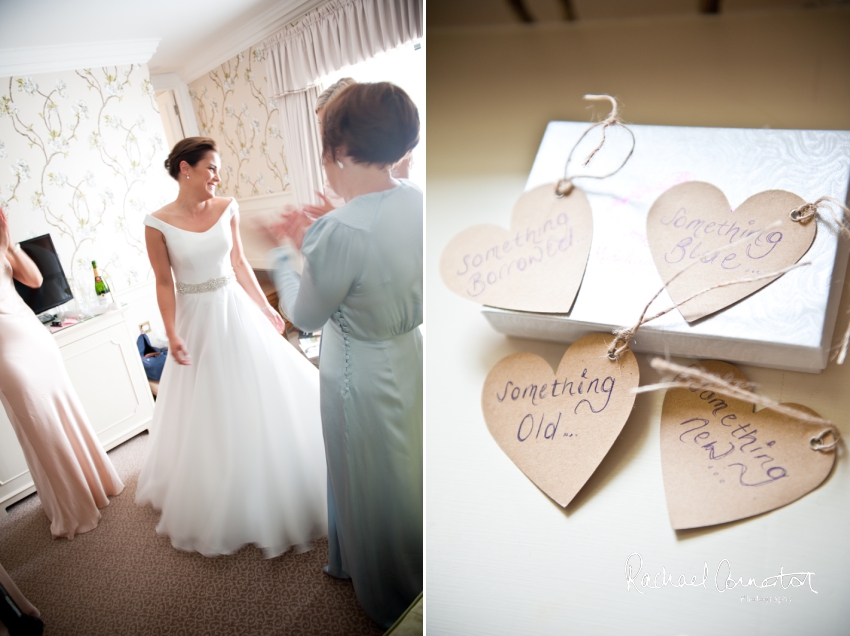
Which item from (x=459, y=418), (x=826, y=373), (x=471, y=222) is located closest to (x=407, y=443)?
(x=459, y=418)

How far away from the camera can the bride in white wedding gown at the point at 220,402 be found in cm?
40

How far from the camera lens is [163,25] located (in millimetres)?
367

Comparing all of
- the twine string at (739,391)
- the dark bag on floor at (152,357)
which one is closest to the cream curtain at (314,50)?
the dark bag on floor at (152,357)

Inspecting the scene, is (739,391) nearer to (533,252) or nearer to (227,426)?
(533,252)

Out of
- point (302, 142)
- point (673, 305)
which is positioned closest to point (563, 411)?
point (673, 305)

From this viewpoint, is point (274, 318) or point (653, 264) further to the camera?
point (274, 318)

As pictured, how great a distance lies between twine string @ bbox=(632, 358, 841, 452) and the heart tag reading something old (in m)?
0.08

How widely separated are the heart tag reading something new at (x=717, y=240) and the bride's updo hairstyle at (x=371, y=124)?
0.74 ft

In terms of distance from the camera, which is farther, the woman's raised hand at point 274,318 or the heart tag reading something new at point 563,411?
the woman's raised hand at point 274,318

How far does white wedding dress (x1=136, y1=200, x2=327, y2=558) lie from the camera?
1.38ft

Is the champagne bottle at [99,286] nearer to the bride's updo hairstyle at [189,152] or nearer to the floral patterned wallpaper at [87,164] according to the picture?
the floral patterned wallpaper at [87,164]

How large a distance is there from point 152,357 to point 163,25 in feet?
0.98

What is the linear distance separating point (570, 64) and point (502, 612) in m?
0.46

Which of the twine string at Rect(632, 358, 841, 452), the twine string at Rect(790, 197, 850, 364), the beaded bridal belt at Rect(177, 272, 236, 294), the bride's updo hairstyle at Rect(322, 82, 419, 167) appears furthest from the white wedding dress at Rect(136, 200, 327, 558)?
the twine string at Rect(790, 197, 850, 364)
